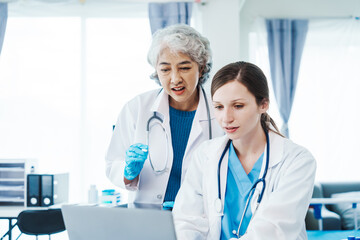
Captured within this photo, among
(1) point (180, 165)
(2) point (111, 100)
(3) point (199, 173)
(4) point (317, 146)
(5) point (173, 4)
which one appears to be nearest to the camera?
(3) point (199, 173)

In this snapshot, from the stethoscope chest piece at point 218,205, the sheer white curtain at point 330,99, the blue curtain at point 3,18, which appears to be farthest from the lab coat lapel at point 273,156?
the blue curtain at point 3,18

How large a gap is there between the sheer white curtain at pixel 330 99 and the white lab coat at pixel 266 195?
116 inches

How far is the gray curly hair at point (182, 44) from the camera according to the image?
4.58ft

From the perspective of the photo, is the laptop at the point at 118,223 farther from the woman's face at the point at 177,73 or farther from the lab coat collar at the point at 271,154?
the woman's face at the point at 177,73

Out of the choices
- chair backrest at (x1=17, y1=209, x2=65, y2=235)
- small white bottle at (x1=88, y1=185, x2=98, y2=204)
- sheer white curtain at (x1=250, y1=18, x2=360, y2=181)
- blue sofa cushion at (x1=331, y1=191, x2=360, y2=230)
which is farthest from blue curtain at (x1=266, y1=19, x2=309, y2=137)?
chair backrest at (x1=17, y1=209, x2=65, y2=235)

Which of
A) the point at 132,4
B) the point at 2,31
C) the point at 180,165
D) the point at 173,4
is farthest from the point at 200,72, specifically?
the point at 2,31

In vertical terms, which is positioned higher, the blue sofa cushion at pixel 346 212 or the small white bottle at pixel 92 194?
the small white bottle at pixel 92 194

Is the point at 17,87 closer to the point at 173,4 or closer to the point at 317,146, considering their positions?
the point at 173,4

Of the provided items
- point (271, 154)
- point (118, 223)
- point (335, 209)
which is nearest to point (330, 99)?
point (335, 209)

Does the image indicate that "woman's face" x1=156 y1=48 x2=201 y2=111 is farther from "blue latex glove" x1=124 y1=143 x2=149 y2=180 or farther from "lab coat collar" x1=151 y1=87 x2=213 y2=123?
"blue latex glove" x1=124 y1=143 x2=149 y2=180

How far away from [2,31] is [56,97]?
803 mm

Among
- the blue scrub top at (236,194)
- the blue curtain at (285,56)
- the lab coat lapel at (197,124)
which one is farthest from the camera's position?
the blue curtain at (285,56)

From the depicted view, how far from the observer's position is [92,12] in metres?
3.72

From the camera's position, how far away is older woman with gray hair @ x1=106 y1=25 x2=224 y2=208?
141 centimetres
